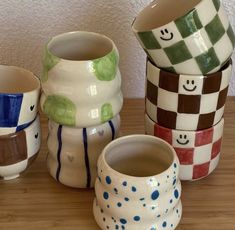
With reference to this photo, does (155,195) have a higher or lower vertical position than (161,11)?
lower

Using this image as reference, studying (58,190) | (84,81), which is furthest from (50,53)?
(58,190)

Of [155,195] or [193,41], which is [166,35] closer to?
[193,41]

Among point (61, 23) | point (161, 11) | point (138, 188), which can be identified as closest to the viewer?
point (138, 188)

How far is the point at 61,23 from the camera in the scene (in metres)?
0.72

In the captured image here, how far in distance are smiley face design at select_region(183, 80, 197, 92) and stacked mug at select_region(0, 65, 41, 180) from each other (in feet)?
0.51

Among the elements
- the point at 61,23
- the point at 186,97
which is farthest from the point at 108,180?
the point at 61,23

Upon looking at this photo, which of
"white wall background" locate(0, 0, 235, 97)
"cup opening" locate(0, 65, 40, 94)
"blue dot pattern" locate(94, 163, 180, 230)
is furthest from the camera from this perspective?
"white wall background" locate(0, 0, 235, 97)

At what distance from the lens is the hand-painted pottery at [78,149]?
0.56 m

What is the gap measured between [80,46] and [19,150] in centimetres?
13

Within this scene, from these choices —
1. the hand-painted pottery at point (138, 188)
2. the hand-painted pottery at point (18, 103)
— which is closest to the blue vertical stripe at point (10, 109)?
the hand-painted pottery at point (18, 103)

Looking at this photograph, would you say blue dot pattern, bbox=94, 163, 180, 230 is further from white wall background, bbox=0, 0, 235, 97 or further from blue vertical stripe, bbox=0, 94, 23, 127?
white wall background, bbox=0, 0, 235, 97

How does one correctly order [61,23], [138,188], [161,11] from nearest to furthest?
1. [138,188]
2. [161,11]
3. [61,23]

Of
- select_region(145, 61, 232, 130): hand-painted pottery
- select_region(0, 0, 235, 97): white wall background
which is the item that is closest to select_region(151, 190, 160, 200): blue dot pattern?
select_region(145, 61, 232, 130): hand-painted pottery

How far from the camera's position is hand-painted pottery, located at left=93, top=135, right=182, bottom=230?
1.55 feet
